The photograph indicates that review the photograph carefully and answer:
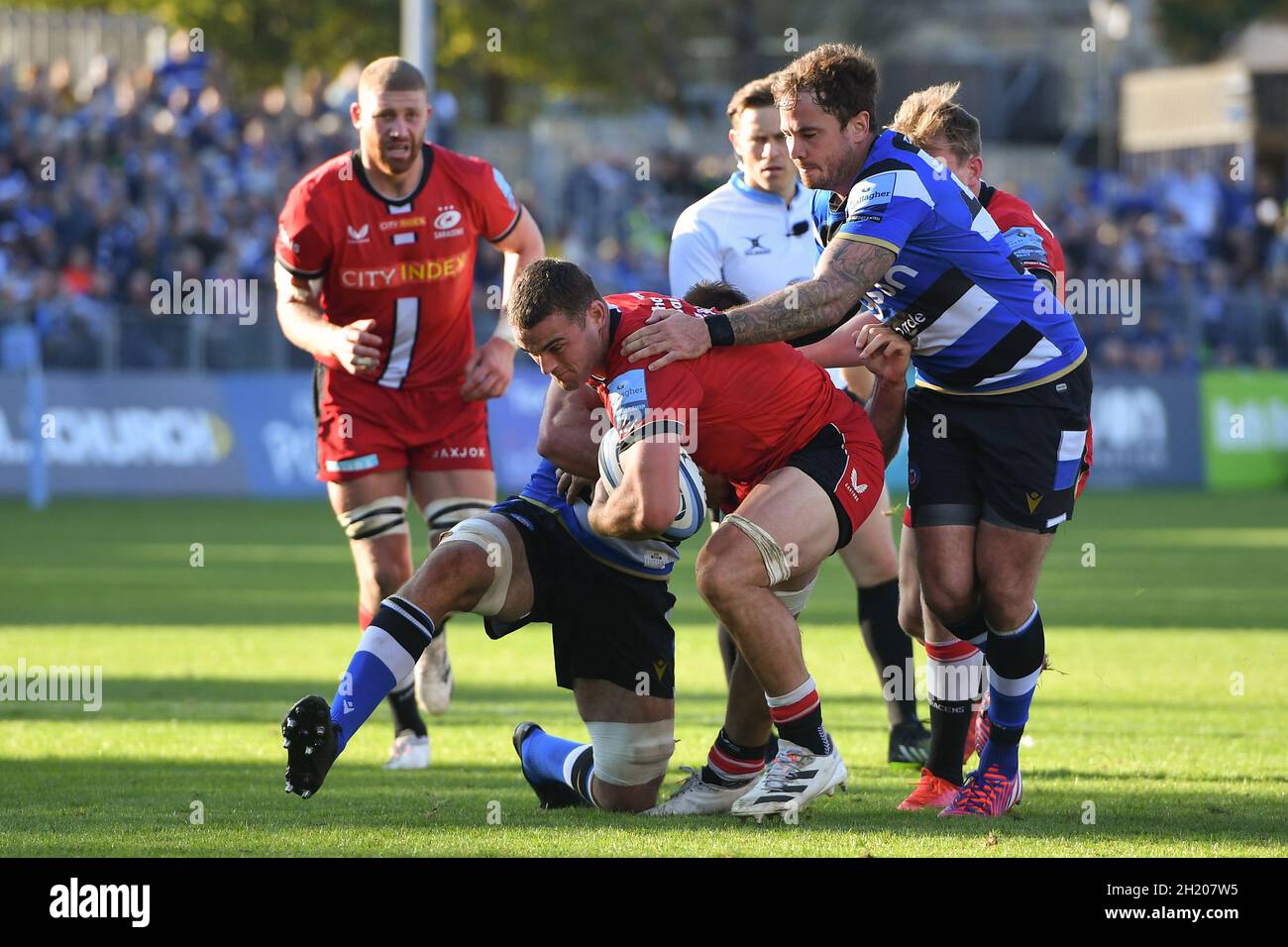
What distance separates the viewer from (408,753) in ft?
26.1

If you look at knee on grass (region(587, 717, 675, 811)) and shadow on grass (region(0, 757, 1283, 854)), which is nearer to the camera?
shadow on grass (region(0, 757, 1283, 854))

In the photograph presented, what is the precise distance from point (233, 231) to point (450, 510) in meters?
20.0

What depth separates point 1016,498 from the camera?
6.72 metres

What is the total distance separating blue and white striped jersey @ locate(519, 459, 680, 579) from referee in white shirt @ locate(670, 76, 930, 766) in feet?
4.82

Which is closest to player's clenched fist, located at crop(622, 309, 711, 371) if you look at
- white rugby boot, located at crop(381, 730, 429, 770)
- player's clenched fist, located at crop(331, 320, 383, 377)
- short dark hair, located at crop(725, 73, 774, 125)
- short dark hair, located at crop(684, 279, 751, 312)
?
short dark hair, located at crop(684, 279, 751, 312)

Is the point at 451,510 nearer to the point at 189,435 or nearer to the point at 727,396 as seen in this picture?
the point at 727,396

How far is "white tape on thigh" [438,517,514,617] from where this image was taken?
6.56 m

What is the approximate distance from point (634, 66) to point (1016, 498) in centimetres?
4036
